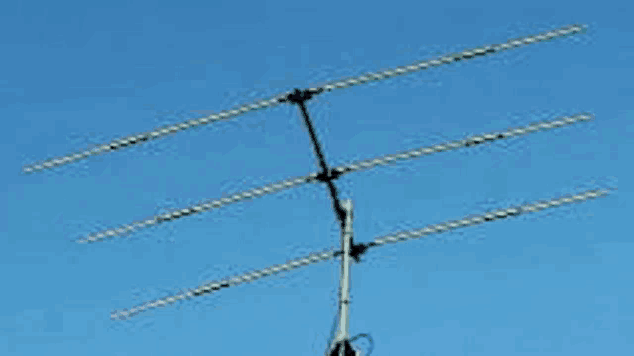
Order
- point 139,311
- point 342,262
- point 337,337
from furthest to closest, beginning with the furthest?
1. point 139,311
2. point 342,262
3. point 337,337

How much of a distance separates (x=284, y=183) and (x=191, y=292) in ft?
4.32

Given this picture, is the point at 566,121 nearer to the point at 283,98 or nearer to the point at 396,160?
the point at 396,160

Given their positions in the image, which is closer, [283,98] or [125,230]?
[283,98]

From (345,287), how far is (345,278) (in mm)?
107

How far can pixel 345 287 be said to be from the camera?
23.1ft

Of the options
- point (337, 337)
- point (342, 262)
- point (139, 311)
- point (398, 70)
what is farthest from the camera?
point (139, 311)

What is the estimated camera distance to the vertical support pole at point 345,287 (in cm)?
649

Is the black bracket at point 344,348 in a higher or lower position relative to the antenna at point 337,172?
lower

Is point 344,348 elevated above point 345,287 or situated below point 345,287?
below

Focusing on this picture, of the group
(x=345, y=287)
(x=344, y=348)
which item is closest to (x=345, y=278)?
(x=345, y=287)

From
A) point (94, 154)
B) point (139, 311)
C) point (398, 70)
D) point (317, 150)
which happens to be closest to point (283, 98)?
point (317, 150)

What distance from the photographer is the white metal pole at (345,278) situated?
6.57 metres

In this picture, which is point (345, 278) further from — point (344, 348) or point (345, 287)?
point (344, 348)

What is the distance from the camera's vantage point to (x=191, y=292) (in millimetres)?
8656
